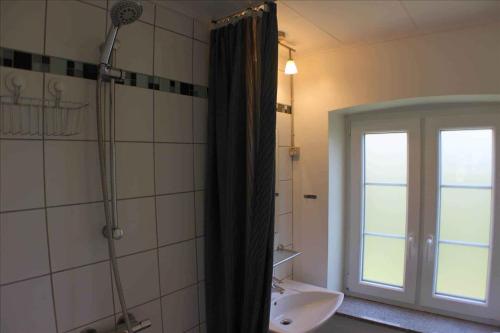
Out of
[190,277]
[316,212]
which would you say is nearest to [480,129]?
[316,212]

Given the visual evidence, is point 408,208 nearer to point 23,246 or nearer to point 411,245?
point 411,245

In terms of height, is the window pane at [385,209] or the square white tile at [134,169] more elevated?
the square white tile at [134,169]

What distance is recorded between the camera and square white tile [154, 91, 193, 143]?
1.43m

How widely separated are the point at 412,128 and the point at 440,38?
579 millimetres

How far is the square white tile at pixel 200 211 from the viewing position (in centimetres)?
162

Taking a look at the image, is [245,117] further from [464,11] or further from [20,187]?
[464,11]

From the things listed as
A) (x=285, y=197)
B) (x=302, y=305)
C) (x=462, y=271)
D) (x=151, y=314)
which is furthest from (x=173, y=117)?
(x=462, y=271)

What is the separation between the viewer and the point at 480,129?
6.28 ft

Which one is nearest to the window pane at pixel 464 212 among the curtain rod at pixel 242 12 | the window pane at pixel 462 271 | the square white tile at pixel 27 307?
the window pane at pixel 462 271

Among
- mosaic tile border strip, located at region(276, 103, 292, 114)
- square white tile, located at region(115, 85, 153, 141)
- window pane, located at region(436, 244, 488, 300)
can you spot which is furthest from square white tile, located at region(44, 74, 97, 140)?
window pane, located at region(436, 244, 488, 300)

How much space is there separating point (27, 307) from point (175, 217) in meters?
0.65

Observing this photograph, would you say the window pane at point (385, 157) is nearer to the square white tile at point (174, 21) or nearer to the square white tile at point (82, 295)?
the square white tile at point (174, 21)

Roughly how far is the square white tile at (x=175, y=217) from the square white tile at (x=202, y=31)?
0.81 meters

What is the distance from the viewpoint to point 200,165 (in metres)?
1.62
